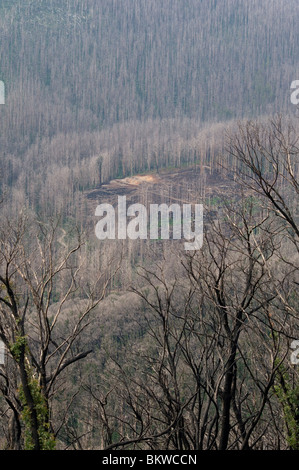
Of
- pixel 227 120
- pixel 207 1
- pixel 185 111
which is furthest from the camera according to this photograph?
pixel 207 1

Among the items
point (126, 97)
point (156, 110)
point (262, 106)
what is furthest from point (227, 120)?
point (126, 97)

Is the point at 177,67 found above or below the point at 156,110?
above

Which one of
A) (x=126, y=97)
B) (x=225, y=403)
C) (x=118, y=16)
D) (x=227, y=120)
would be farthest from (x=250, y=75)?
(x=225, y=403)

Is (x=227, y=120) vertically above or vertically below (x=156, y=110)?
below
